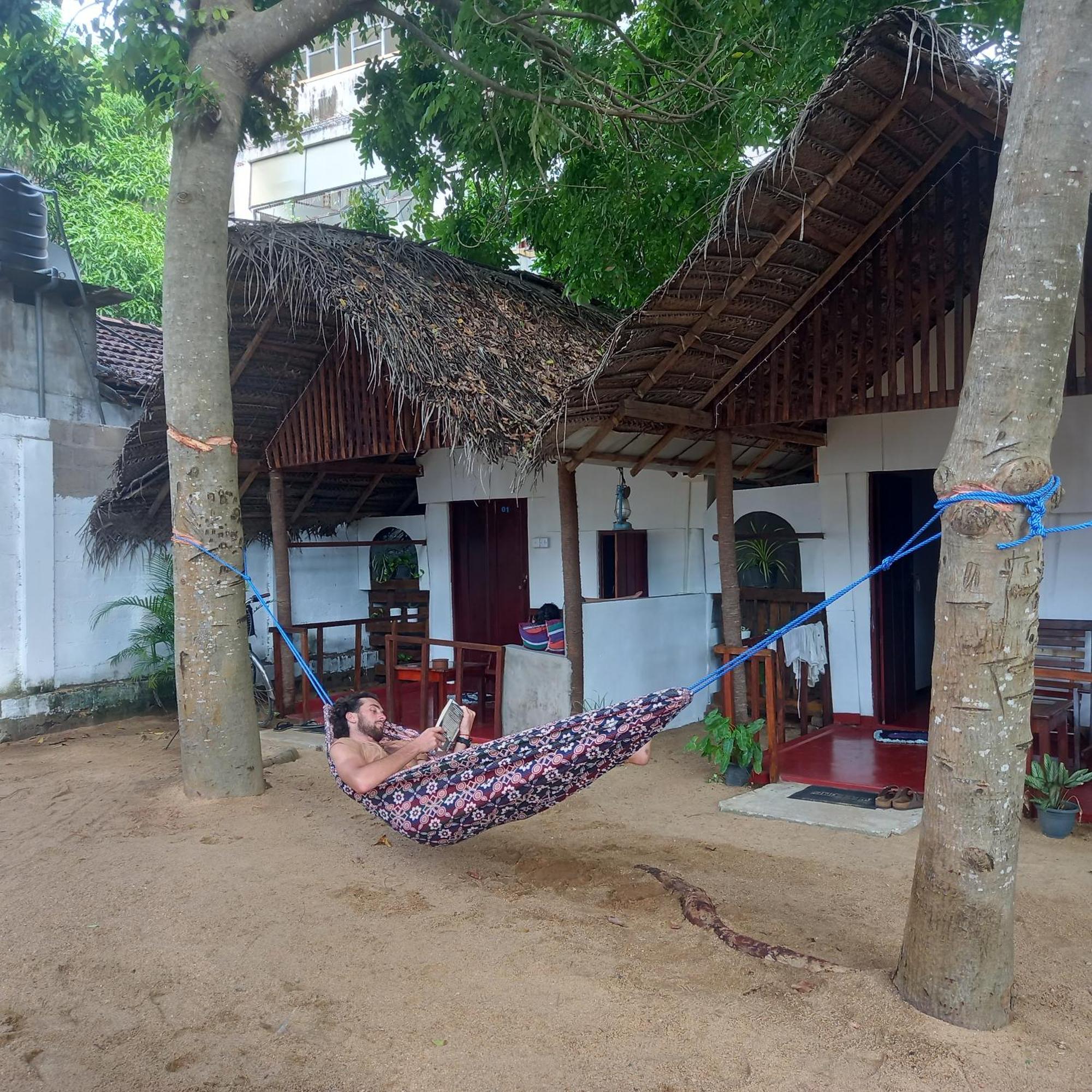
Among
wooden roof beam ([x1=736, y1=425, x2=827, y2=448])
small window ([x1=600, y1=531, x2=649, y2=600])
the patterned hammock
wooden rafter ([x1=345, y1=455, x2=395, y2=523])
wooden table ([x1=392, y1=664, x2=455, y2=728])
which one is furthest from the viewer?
wooden rafter ([x1=345, y1=455, x2=395, y2=523])

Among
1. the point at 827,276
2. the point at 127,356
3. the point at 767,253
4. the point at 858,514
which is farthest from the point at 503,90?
the point at 127,356

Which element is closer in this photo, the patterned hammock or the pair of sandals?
the patterned hammock

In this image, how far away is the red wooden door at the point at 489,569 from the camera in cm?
768

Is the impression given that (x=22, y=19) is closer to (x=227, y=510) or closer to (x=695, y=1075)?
(x=227, y=510)

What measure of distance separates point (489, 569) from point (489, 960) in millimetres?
5174

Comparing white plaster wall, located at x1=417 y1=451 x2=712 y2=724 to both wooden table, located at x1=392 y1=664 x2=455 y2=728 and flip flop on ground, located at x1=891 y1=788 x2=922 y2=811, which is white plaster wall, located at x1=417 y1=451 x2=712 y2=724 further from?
flip flop on ground, located at x1=891 y1=788 x2=922 y2=811

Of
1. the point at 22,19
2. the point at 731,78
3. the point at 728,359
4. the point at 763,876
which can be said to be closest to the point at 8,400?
the point at 22,19

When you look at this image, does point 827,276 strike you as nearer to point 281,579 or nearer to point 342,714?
point 342,714

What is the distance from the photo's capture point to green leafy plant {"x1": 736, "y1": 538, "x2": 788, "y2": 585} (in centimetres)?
646

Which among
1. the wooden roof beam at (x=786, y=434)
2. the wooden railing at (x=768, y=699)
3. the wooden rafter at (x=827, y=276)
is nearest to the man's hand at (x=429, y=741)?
the wooden railing at (x=768, y=699)

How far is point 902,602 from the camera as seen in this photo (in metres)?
6.32

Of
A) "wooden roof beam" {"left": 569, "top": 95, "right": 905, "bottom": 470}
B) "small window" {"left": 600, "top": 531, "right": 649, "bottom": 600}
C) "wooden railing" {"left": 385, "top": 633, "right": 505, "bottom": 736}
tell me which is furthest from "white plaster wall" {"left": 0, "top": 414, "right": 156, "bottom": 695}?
"wooden roof beam" {"left": 569, "top": 95, "right": 905, "bottom": 470}

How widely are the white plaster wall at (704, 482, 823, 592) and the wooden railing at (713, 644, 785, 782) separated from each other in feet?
3.52

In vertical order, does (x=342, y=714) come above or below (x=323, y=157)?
below
